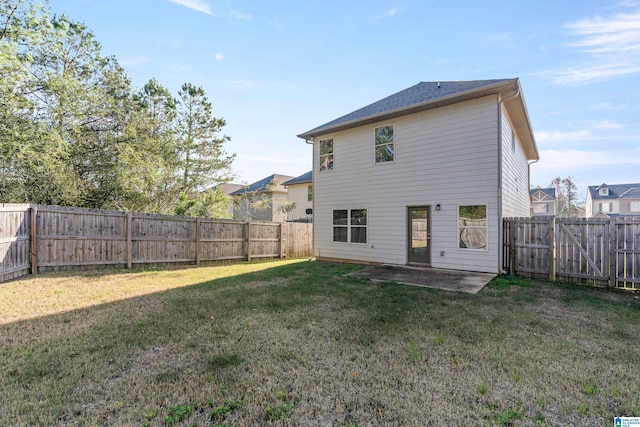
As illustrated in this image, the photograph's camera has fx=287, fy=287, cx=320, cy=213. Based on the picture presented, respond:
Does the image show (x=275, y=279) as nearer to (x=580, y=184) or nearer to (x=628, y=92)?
(x=628, y=92)

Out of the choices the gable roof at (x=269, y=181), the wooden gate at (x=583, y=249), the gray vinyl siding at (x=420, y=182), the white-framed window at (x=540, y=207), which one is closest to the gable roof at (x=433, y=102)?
the gray vinyl siding at (x=420, y=182)

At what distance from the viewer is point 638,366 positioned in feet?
9.49

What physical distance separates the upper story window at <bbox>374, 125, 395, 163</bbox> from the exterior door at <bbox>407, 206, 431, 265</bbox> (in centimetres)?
197

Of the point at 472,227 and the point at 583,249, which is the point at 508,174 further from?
the point at 583,249

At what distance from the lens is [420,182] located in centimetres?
912

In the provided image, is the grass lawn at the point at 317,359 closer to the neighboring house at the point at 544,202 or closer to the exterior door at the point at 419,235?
the exterior door at the point at 419,235

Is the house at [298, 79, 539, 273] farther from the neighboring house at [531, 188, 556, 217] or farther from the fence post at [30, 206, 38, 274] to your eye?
the neighboring house at [531, 188, 556, 217]

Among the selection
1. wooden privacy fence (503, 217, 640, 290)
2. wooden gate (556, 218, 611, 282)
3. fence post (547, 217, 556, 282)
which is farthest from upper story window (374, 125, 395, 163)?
wooden gate (556, 218, 611, 282)

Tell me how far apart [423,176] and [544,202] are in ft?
129

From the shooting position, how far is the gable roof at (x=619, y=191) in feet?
114

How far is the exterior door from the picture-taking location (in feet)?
29.7

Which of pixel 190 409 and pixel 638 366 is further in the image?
pixel 638 366

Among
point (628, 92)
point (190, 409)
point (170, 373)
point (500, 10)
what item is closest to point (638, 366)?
point (190, 409)

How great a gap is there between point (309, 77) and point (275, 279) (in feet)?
27.0
